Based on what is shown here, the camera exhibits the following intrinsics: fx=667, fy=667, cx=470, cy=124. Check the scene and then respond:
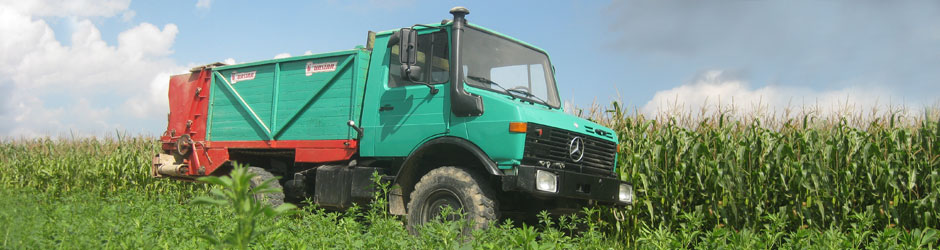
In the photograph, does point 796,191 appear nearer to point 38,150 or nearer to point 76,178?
point 76,178

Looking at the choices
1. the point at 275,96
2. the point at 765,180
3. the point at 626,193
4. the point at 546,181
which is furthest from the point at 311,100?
the point at 765,180

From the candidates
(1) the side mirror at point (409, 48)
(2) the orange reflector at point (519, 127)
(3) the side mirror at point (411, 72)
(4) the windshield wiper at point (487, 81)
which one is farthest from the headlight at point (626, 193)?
(1) the side mirror at point (409, 48)

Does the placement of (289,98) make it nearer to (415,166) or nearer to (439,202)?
(415,166)

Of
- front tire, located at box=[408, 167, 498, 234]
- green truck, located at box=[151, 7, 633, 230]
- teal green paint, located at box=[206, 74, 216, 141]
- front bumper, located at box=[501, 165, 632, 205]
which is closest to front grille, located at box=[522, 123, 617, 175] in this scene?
green truck, located at box=[151, 7, 633, 230]

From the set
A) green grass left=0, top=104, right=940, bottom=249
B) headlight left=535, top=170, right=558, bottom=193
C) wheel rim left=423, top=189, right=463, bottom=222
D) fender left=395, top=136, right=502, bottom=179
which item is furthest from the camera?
green grass left=0, top=104, right=940, bottom=249

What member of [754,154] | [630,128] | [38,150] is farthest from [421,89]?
[38,150]

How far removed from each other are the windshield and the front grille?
87 centimetres

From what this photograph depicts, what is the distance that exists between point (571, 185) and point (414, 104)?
196 centimetres

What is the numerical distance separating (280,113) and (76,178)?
9816 millimetres

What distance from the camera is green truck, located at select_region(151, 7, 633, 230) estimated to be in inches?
263

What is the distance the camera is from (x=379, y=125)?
303 inches

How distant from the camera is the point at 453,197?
22.1 feet

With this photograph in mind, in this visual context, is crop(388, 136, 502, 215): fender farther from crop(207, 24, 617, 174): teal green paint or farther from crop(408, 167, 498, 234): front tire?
crop(408, 167, 498, 234): front tire

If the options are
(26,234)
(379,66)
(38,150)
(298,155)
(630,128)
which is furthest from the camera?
(38,150)
